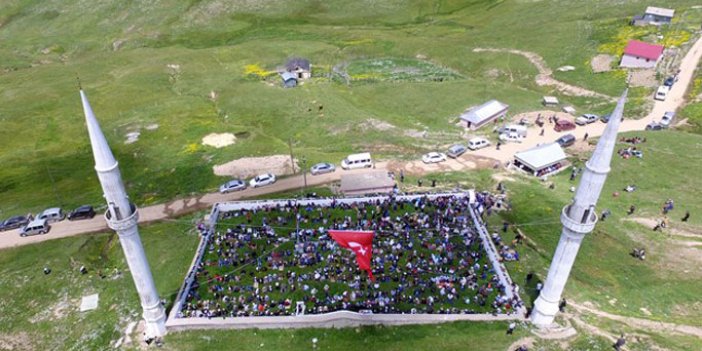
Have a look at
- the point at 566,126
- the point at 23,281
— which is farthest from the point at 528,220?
the point at 23,281

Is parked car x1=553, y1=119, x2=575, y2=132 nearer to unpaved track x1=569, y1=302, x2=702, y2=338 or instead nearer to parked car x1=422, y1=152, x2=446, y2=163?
parked car x1=422, y1=152, x2=446, y2=163

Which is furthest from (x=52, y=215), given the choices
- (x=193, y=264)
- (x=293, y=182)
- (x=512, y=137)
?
(x=512, y=137)

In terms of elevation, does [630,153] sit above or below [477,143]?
below

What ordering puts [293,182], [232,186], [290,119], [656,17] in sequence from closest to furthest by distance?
[232,186], [293,182], [290,119], [656,17]

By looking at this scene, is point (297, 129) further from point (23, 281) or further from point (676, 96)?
point (676, 96)

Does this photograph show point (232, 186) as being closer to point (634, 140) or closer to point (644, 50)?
point (634, 140)

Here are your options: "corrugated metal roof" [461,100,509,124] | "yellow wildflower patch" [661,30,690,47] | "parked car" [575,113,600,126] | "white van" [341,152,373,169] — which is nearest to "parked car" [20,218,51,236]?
"white van" [341,152,373,169]
